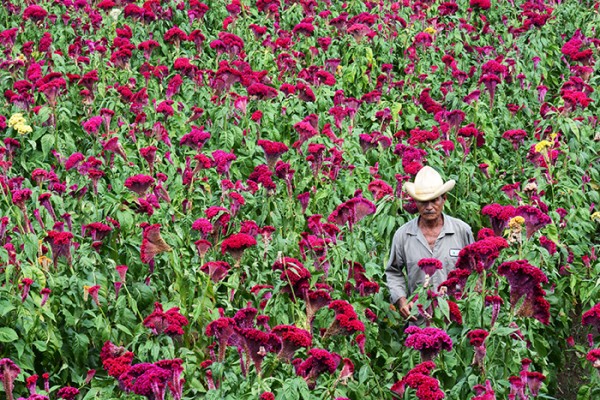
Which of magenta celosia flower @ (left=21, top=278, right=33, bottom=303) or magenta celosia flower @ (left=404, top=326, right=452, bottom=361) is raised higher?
magenta celosia flower @ (left=404, top=326, right=452, bottom=361)

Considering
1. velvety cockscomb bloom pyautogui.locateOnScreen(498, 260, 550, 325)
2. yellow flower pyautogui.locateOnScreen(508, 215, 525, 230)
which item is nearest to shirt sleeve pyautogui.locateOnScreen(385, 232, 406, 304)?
yellow flower pyautogui.locateOnScreen(508, 215, 525, 230)

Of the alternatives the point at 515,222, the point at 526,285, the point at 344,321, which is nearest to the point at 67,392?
the point at 344,321

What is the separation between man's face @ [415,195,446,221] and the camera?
6672mm

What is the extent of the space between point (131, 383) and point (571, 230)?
407 cm

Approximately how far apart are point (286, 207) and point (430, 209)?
147cm

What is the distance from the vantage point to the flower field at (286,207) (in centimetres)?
527

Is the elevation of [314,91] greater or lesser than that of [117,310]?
lesser

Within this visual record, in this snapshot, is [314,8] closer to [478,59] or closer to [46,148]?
[478,59]

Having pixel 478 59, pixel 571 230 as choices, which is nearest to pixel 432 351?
pixel 571 230

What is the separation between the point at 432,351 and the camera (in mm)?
4992

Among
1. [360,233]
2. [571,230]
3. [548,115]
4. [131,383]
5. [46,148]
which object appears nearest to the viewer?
[131,383]

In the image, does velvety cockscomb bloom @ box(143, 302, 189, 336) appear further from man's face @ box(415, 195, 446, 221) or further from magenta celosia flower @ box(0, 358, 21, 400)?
man's face @ box(415, 195, 446, 221)

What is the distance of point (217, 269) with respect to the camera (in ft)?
Answer: 20.4

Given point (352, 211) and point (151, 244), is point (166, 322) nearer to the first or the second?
point (151, 244)
